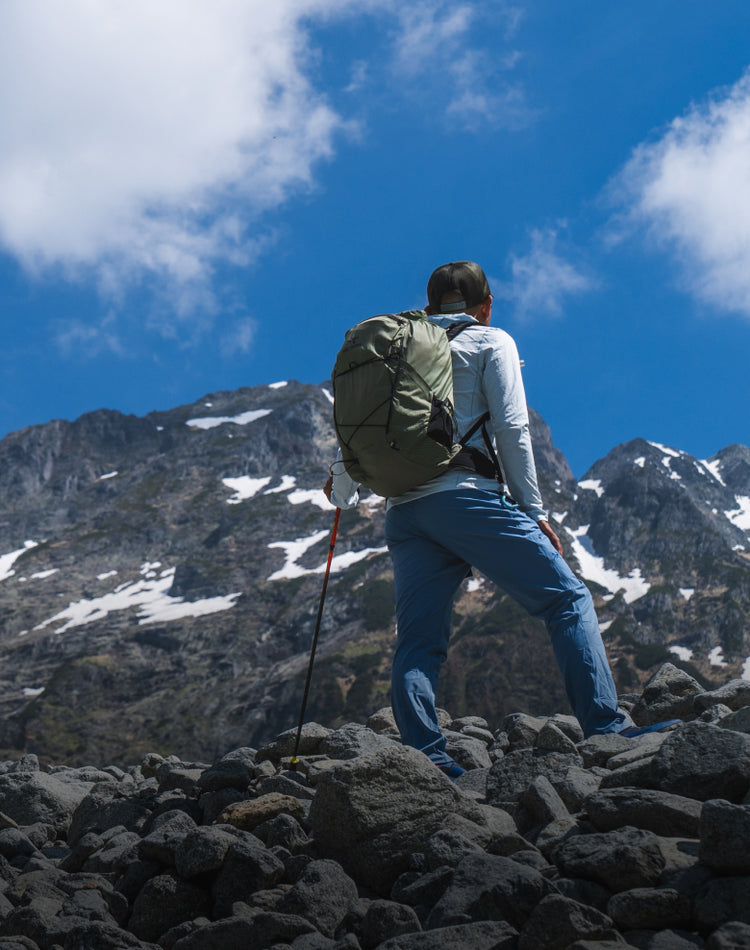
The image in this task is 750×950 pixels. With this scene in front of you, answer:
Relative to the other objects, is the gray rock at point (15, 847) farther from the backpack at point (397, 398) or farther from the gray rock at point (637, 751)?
the gray rock at point (637, 751)

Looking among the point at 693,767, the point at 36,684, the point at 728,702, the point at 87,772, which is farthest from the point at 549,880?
the point at 36,684

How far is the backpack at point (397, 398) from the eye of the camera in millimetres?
5391

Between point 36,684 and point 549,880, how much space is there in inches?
8150

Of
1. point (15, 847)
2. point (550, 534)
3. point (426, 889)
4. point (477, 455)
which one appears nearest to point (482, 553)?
point (550, 534)

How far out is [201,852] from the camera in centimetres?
465

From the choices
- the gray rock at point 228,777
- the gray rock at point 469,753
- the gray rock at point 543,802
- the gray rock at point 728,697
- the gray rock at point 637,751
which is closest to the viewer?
the gray rock at point 543,802

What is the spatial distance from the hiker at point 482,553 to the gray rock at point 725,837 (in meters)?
2.00

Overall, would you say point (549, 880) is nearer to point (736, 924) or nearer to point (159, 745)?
point (736, 924)

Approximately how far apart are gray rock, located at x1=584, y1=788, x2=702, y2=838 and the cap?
3.58m

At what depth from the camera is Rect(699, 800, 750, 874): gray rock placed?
3438 millimetres

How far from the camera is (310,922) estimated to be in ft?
13.0

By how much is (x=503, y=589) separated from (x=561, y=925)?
2478mm

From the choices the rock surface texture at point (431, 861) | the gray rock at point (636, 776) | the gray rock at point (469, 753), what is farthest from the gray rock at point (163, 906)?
the gray rock at point (469, 753)

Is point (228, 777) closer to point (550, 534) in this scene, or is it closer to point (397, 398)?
point (550, 534)
